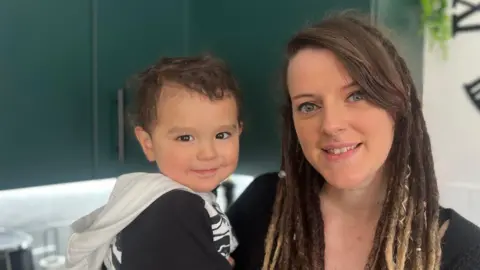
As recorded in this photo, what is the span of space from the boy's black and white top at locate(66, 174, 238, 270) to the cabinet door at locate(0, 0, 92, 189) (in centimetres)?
49

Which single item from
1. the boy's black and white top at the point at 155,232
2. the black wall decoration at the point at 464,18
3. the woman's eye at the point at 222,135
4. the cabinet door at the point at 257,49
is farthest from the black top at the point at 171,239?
the black wall decoration at the point at 464,18

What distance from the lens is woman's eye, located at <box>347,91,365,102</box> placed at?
944 millimetres

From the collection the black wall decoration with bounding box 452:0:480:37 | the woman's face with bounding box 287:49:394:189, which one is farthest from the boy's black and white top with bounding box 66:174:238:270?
the black wall decoration with bounding box 452:0:480:37

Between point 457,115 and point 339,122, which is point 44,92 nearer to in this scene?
point 339,122

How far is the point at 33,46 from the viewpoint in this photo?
1.44m

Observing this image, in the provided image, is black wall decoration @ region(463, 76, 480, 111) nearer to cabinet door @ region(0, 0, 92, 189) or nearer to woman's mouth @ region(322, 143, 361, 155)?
woman's mouth @ region(322, 143, 361, 155)

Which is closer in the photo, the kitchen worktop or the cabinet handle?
the cabinet handle

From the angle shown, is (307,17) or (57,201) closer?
(307,17)

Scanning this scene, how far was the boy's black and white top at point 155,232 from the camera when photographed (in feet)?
2.95

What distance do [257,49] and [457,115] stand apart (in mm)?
567

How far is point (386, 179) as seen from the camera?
107 centimetres

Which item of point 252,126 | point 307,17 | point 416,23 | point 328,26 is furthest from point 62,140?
point 416,23

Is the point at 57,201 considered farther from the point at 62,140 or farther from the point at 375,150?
the point at 375,150

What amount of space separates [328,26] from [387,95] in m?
0.17
